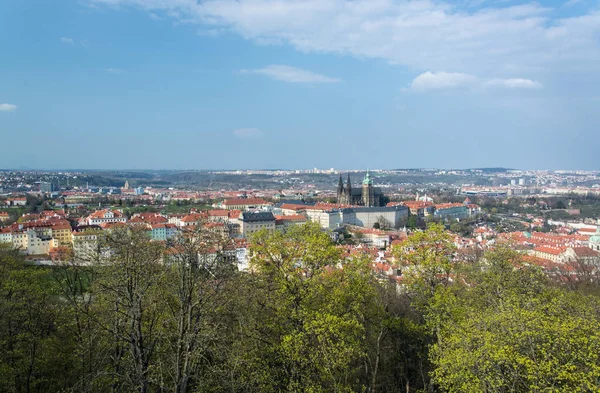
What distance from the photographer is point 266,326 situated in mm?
12461

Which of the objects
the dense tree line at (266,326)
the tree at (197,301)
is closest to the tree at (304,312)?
the dense tree line at (266,326)

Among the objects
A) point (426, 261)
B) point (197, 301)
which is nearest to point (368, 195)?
point (426, 261)

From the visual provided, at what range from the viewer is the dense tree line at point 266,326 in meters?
10.2

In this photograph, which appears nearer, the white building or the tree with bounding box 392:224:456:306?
the tree with bounding box 392:224:456:306

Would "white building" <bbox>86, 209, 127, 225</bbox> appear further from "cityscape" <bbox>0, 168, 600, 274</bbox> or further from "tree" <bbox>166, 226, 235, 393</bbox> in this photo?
"tree" <bbox>166, 226, 235, 393</bbox>

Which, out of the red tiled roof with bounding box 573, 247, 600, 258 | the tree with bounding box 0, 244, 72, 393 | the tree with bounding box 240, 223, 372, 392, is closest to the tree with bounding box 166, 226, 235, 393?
the tree with bounding box 240, 223, 372, 392

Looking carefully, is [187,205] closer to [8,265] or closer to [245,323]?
[8,265]

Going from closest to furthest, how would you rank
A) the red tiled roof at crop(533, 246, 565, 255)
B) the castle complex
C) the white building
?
the red tiled roof at crop(533, 246, 565, 255), the white building, the castle complex

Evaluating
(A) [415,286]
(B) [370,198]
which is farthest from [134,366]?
(B) [370,198]

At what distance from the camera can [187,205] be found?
113 m

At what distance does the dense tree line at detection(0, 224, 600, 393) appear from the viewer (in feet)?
33.6

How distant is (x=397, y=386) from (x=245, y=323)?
7.33 metres

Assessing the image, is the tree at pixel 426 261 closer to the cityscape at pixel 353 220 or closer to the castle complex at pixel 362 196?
the cityscape at pixel 353 220

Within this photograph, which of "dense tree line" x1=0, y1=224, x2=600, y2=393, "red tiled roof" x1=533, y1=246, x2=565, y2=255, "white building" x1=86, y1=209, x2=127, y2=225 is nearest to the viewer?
"dense tree line" x1=0, y1=224, x2=600, y2=393
